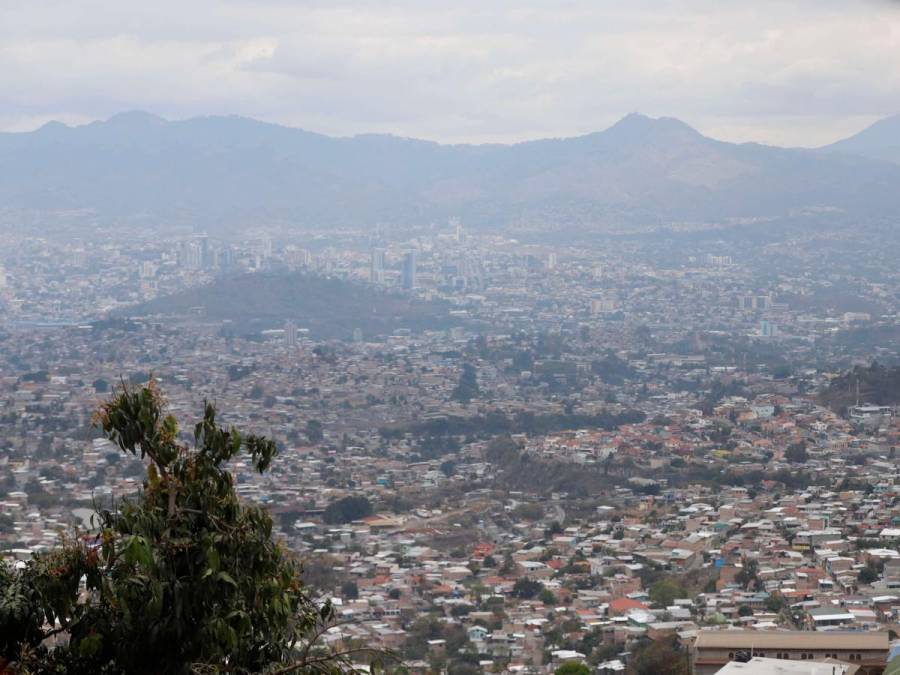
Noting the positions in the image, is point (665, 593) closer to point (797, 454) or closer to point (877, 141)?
point (797, 454)

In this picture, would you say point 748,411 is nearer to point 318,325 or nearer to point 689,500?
point 689,500

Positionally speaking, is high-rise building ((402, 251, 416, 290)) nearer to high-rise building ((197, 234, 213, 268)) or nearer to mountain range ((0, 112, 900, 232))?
high-rise building ((197, 234, 213, 268))

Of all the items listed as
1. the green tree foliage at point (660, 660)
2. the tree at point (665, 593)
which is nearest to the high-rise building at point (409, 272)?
the tree at point (665, 593)

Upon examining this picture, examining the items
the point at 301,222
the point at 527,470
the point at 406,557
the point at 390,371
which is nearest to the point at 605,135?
the point at 301,222

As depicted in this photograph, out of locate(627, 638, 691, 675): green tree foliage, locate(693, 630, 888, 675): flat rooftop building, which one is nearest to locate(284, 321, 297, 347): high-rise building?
locate(627, 638, 691, 675): green tree foliage

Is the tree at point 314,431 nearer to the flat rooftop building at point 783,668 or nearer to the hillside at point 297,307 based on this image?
the hillside at point 297,307

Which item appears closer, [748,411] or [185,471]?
[185,471]
